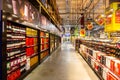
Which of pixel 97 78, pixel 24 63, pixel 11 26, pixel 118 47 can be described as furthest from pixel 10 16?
pixel 97 78

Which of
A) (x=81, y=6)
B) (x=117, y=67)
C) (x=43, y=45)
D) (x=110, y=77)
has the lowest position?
(x=110, y=77)

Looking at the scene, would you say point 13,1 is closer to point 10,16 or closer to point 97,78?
point 10,16

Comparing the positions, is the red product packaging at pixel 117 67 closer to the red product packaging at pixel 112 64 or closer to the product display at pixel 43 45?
the red product packaging at pixel 112 64

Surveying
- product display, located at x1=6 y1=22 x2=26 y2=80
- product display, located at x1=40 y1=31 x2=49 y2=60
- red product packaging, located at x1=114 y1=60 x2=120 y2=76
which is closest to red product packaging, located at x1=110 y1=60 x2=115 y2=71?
red product packaging, located at x1=114 y1=60 x2=120 y2=76

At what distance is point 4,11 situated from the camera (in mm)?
4168

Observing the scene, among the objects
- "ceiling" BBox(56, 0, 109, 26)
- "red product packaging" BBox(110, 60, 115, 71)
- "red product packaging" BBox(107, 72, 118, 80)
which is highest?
"ceiling" BBox(56, 0, 109, 26)

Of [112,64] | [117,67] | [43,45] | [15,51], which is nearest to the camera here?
[117,67]

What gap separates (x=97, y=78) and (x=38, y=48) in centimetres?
405

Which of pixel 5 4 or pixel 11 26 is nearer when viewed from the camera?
pixel 5 4

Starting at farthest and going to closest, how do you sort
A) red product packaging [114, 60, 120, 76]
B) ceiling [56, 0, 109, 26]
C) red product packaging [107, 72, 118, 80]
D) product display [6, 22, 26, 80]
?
ceiling [56, 0, 109, 26], product display [6, 22, 26, 80], red product packaging [107, 72, 118, 80], red product packaging [114, 60, 120, 76]

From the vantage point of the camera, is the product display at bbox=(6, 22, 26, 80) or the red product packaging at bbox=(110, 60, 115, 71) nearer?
the red product packaging at bbox=(110, 60, 115, 71)

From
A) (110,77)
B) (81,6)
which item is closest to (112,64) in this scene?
(110,77)

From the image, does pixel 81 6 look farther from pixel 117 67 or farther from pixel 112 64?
pixel 117 67

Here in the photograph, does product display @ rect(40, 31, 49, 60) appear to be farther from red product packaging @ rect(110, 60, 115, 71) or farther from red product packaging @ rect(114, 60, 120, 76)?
red product packaging @ rect(114, 60, 120, 76)
